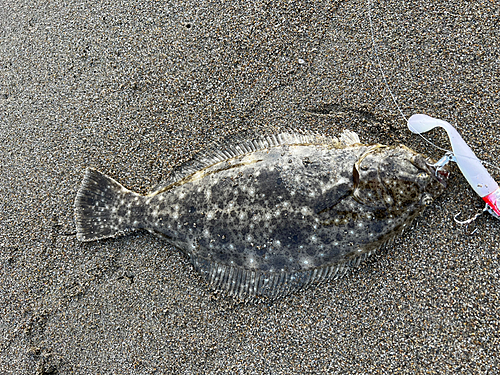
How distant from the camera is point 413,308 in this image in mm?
2180

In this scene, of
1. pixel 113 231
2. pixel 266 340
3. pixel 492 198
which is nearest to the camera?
pixel 492 198

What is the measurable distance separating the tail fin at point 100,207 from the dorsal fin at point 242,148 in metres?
0.28

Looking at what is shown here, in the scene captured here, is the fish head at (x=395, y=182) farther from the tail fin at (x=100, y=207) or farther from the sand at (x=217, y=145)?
the tail fin at (x=100, y=207)

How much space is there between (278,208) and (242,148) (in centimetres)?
63

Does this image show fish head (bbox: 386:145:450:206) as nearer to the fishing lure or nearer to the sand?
the fishing lure

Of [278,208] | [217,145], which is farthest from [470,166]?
[217,145]

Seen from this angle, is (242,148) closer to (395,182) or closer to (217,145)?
(217,145)

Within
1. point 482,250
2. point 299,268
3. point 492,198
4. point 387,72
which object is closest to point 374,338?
point 299,268

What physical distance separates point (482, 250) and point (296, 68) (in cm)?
191

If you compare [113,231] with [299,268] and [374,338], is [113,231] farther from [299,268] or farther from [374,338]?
[374,338]

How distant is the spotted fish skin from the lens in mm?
2109

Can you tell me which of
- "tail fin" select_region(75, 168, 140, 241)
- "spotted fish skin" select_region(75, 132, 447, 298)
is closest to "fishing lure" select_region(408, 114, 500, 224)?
"spotted fish skin" select_region(75, 132, 447, 298)

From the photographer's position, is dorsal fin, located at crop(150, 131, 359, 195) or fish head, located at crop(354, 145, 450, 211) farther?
dorsal fin, located at crop(150, 131, 359, 195)

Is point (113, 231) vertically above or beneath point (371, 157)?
beneath
